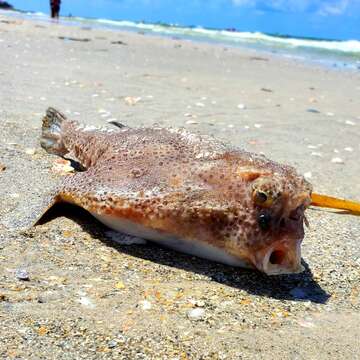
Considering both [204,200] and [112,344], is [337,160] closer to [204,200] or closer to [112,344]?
[204,200]

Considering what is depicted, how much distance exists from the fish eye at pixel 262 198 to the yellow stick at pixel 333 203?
152 cm

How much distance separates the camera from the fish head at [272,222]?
2980mm

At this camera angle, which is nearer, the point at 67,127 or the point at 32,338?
the point at 32,338

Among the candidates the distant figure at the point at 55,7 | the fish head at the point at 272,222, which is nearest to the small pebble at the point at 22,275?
the fish head at the point at 272,222

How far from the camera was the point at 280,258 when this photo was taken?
3064 millimetres

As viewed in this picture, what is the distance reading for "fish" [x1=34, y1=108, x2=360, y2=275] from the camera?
300cm

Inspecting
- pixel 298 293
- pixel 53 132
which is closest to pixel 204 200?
pixel 298 293

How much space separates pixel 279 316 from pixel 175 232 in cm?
76

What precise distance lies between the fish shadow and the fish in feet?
0.19

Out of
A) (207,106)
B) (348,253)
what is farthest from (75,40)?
(348,253)

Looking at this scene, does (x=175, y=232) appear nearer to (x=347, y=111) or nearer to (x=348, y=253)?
(x=348, y=253)

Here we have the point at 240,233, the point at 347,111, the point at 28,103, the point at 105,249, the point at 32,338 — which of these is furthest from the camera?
the point at 347,111

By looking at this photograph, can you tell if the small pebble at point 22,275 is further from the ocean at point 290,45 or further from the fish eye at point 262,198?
the ocean at point 290,45

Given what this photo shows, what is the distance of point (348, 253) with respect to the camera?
3803 mm
